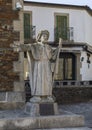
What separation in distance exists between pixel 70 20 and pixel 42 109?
23289 millimetres

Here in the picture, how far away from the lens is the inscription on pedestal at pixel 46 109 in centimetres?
997

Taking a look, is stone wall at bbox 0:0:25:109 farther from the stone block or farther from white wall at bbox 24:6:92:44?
white wall at bbox 24:6:92:44

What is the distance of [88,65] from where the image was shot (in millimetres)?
33938

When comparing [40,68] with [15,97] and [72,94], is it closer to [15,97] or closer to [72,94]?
[15,97]

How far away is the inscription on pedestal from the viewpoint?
32.7 feet

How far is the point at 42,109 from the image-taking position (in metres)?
9.98

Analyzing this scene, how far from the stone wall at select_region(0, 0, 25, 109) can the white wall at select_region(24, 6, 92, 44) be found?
63.4ft

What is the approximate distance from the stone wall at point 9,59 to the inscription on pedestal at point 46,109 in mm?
1608

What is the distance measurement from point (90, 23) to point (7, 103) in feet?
78.6

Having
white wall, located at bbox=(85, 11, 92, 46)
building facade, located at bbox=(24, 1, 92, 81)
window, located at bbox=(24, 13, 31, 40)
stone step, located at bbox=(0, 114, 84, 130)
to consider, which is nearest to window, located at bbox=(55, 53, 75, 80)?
building facade, located at bbox=(24, 1, 92, 81)

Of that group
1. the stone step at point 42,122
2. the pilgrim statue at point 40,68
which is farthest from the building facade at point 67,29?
the stone step at point 42,122

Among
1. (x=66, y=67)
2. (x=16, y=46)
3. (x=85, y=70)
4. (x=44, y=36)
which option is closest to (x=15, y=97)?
(x=16, y=46)

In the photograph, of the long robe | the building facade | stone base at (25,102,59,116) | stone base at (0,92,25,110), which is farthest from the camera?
the building facade

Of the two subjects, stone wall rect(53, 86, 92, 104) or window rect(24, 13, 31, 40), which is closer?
stone wall rect(53, 86, 92, 104)
